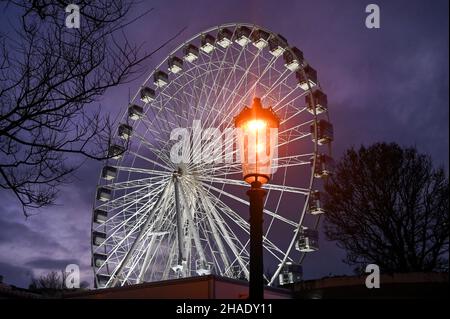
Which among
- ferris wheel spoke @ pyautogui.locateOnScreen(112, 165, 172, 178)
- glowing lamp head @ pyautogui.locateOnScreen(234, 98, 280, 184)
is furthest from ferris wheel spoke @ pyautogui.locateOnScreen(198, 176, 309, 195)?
glowing lamp head @ pyautogui.locateOnScreen(234, 98, 280, 184)

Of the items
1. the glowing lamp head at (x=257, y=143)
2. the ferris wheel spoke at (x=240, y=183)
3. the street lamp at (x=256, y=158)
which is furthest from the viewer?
the ferris wheel spoke at (x=240, y=183)

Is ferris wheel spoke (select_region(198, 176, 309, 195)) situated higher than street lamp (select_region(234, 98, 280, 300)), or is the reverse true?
ferris wheel spoke (select_region(198, 176, 309, 195))

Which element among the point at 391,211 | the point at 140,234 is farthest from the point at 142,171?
the point at 391,211

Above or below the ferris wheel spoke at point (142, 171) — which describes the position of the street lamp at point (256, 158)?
below

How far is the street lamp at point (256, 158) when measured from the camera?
16.1 ft

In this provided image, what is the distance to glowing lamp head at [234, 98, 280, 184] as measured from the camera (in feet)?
16.8

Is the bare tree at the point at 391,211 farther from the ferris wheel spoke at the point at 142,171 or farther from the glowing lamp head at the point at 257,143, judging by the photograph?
the glowing lamp head at the point at 257,143

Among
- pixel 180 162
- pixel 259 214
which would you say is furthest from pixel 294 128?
pixel 259 214

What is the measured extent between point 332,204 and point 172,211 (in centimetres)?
777

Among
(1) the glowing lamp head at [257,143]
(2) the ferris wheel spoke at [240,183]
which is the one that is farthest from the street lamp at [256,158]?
(2) the ferris wheel spoke at [240,183]

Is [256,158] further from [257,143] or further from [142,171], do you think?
[142,171]

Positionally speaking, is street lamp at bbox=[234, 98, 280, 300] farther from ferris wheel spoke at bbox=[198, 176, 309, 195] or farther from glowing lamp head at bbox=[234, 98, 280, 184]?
ferris wheel spoke at bbox=[198, 176, 309, 195]

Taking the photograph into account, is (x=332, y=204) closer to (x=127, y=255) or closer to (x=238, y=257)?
(x=238, y=257)

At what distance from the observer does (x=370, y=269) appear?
20.9 meters
